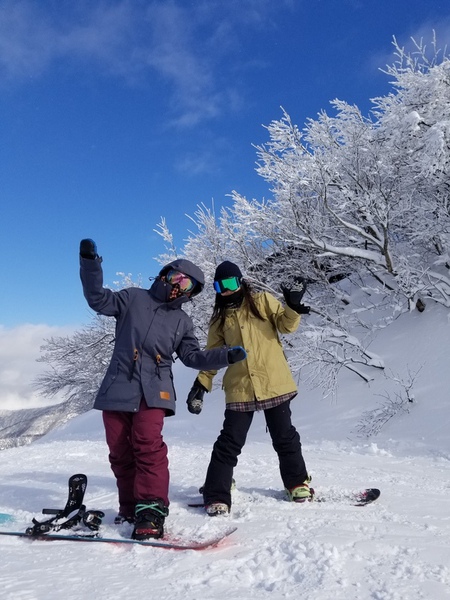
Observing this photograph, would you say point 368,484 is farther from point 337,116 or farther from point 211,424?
point 337,116

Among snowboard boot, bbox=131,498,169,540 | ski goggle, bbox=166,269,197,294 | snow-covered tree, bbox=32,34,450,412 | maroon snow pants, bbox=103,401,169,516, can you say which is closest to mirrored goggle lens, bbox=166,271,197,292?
ski goggle, bbox=166,269,197,294

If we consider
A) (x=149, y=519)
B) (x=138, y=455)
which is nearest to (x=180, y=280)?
(x=138, y=455)

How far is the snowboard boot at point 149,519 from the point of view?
252 centimetres

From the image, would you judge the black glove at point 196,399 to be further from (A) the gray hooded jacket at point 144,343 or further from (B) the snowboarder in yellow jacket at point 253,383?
(A) the gray hooded jacket at point 144,343

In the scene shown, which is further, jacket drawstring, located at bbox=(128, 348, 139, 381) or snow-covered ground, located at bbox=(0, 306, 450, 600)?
jacket drawstring, located at bbox=(128, 348, 139, 381)

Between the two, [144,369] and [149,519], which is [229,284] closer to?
[144,369]

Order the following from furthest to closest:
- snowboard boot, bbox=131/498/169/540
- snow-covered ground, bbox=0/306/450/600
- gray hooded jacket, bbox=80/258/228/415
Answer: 1. gray hooded jacket, bbox=80/258/228/415
2. snowboard boot, bbox=131/498/169/540
3. snow-covered ground, bbox=0/306/450/600

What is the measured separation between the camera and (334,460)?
210 inches

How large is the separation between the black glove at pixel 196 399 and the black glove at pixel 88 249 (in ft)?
3.82

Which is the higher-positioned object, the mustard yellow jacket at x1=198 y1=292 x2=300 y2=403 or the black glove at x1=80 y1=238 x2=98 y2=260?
the black glove at x1=80 y1=238 x2=98 y2=260

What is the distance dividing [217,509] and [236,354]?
0.94 meters

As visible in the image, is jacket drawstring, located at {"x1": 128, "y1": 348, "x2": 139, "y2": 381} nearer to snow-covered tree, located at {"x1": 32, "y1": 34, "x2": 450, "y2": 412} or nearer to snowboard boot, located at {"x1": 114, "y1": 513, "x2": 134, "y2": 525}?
snowboard boot, located at {"x1": 114, "y1": 513, "x2": 134, "y2": 525}

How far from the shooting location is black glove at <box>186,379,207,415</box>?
3266 mm

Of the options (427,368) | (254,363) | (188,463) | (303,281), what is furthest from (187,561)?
(427,368)
